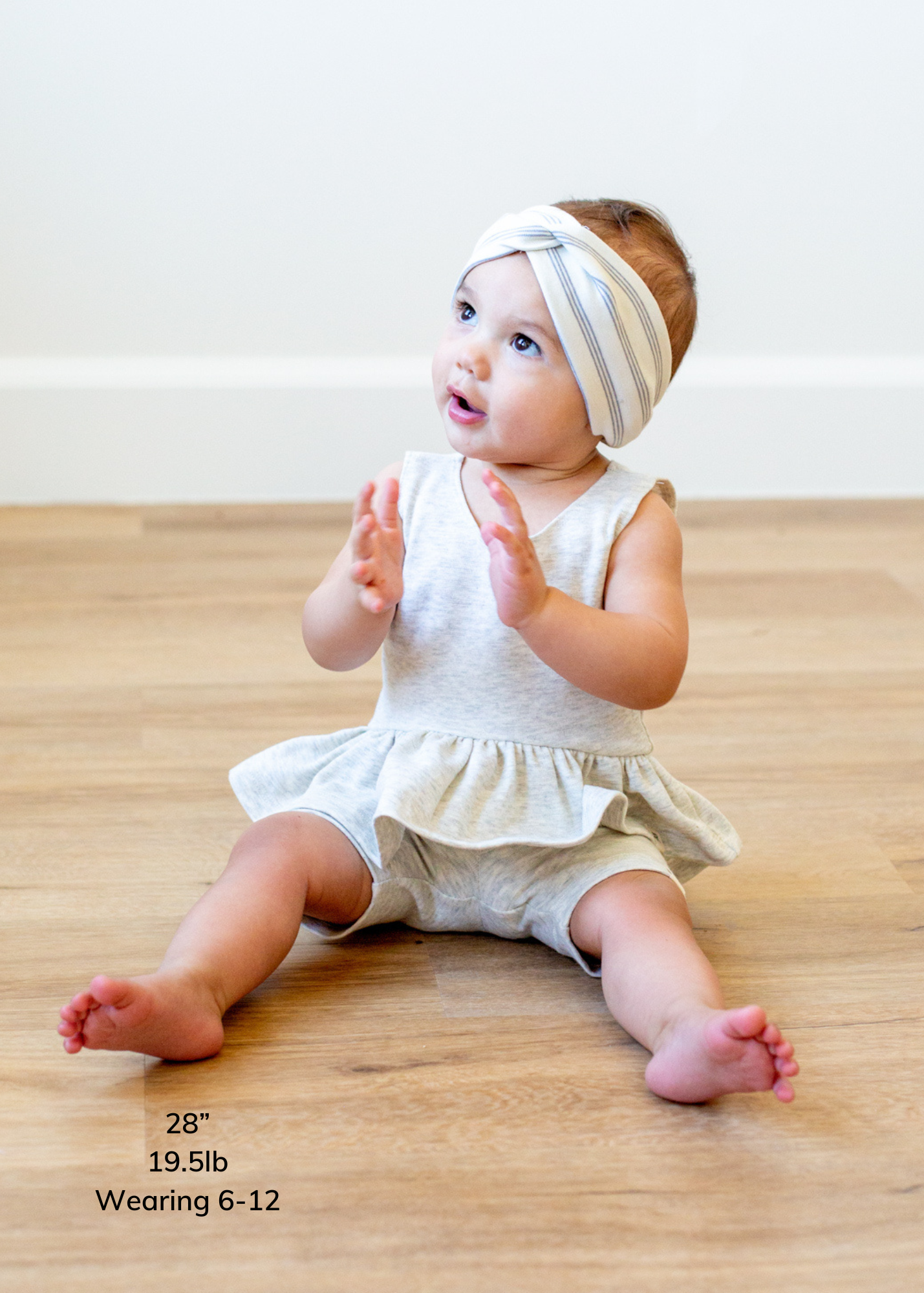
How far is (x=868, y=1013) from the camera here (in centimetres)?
86

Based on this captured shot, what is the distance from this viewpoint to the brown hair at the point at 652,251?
88 cm

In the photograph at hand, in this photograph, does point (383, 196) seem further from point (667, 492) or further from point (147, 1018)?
point (147, 1018)

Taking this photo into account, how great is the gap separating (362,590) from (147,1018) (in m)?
0.28

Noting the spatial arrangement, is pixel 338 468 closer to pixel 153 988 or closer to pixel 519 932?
pixel 519 932

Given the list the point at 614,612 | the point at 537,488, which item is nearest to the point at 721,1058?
the point at 614,612


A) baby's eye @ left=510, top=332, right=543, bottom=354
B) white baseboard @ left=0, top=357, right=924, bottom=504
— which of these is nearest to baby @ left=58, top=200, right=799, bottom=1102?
baby's eye @ left=510, top=332, right=543, bottom=354

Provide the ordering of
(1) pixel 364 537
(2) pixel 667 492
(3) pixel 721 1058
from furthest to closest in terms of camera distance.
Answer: (2) pixel 667 492, (1) pixel 364 537, (3) pixel 721 1058

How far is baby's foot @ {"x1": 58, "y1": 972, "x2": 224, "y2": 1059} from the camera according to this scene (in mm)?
709

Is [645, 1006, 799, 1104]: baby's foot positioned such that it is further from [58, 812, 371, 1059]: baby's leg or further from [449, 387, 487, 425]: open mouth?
[449, 387, 487, 425]: open mouth

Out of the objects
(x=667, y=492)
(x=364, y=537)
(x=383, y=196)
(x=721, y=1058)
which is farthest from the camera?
(x=383, y=196)

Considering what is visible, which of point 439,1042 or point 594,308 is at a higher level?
point 594,308

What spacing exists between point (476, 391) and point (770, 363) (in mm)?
1227

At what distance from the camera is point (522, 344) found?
872 mm

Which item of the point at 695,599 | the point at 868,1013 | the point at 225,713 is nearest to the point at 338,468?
the point at 695,599
